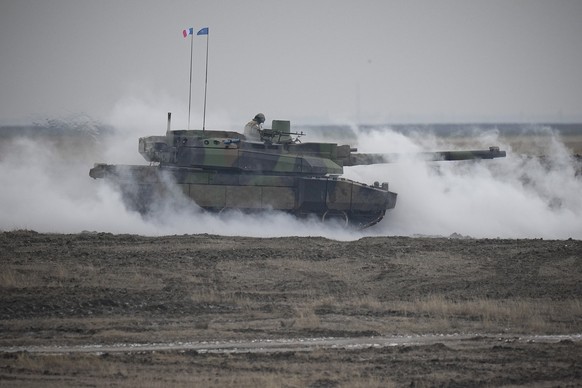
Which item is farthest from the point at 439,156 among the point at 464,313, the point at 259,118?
the point at 464,313

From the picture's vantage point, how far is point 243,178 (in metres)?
30.0

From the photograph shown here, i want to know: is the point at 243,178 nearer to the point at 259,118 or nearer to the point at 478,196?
the point at 259,118

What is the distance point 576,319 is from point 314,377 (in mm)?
6681

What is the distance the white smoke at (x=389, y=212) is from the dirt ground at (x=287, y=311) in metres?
3.44

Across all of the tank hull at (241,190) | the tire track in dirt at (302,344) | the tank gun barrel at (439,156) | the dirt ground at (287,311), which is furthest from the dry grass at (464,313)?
the tank gun barrel at (439,156)

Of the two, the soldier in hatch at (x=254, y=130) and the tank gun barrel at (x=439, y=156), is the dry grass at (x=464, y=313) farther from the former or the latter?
the tank gun barrel at (x=439, y=156)

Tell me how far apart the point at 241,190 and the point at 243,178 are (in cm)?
36

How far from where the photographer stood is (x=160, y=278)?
21.0 meters

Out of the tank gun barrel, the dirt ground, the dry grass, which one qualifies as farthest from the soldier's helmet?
the dry grass

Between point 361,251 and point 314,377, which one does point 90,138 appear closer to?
point 361,251

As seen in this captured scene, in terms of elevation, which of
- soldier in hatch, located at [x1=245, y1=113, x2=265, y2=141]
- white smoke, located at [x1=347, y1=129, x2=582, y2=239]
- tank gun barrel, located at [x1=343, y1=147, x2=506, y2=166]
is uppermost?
soldier in hatch, located at [x1=245, y1=113, x2=265, y2=141]

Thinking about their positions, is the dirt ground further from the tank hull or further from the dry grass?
the tank hull

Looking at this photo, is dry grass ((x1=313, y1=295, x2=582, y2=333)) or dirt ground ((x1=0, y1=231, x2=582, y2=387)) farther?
dry grass ((x1=313, y1=295, x2=582, y2=333))

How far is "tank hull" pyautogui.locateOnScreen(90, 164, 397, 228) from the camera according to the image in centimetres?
2975
